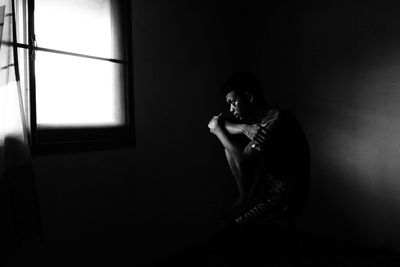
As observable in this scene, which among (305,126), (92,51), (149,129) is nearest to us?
(92,51)

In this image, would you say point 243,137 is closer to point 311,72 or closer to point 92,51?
point 92,51

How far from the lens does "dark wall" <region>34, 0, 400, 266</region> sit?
83.9 inches

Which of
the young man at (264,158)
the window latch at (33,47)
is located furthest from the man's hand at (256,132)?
the window latch at (33,47)

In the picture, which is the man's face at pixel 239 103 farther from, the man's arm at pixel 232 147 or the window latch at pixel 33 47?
the window latch at pixel 33 47

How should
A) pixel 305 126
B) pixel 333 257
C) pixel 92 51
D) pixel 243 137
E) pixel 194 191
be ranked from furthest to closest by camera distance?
pixel 305 126, pixel 194 191, pixel 333 257, pixel 92 51, pixel 243 137

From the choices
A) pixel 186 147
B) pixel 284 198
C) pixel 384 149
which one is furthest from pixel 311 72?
pixel 284 198

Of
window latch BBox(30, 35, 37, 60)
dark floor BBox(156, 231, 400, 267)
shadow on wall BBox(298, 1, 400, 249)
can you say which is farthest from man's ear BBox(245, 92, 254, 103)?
shadow on wall BBox(298, 1, 400, 249)

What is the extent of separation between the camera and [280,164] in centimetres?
140

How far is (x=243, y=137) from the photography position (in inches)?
60.8

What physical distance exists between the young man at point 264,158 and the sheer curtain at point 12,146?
801 mm

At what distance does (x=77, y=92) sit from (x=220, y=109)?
1.47 meters

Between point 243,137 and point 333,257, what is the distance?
1489mm

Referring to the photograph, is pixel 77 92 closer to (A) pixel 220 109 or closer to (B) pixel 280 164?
(B) pixel 280 164

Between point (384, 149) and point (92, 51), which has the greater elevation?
point (92, 51)
